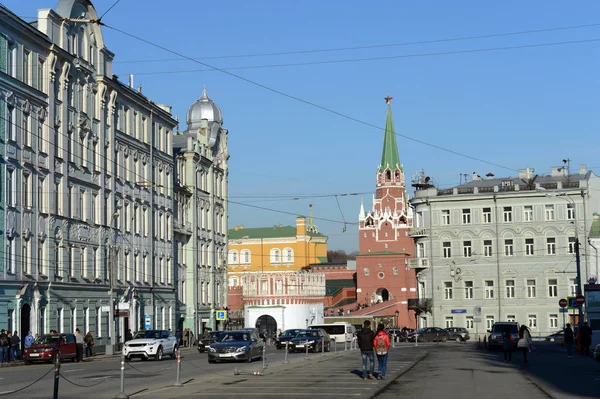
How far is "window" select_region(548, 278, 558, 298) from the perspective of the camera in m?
85.1

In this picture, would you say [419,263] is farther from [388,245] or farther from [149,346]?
[149,346]

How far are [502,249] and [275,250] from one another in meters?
85.5

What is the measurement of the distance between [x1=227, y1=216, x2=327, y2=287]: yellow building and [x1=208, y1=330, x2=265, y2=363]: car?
→ 407ft

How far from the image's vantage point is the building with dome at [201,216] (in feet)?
255

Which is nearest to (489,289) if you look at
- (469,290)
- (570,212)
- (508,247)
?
(469,290)

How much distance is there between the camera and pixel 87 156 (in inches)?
2295

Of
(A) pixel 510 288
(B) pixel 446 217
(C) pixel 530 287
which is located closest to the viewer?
(C) pixel 530 287

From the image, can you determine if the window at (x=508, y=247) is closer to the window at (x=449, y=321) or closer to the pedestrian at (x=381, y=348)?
the window at (x=449, y=321)

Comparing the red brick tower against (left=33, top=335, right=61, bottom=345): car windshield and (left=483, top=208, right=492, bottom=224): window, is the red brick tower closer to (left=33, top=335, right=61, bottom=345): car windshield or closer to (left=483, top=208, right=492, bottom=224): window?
(left=483, top=208, right=492, bottom=224): window

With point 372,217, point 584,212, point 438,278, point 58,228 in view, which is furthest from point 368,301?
point 58,228

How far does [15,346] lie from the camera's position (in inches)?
1807

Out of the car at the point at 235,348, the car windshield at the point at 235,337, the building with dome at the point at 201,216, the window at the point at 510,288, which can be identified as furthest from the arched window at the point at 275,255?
the car windshield at the point at 235,337

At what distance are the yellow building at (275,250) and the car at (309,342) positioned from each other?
109973 millimetres

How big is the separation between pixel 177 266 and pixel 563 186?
33.9m
